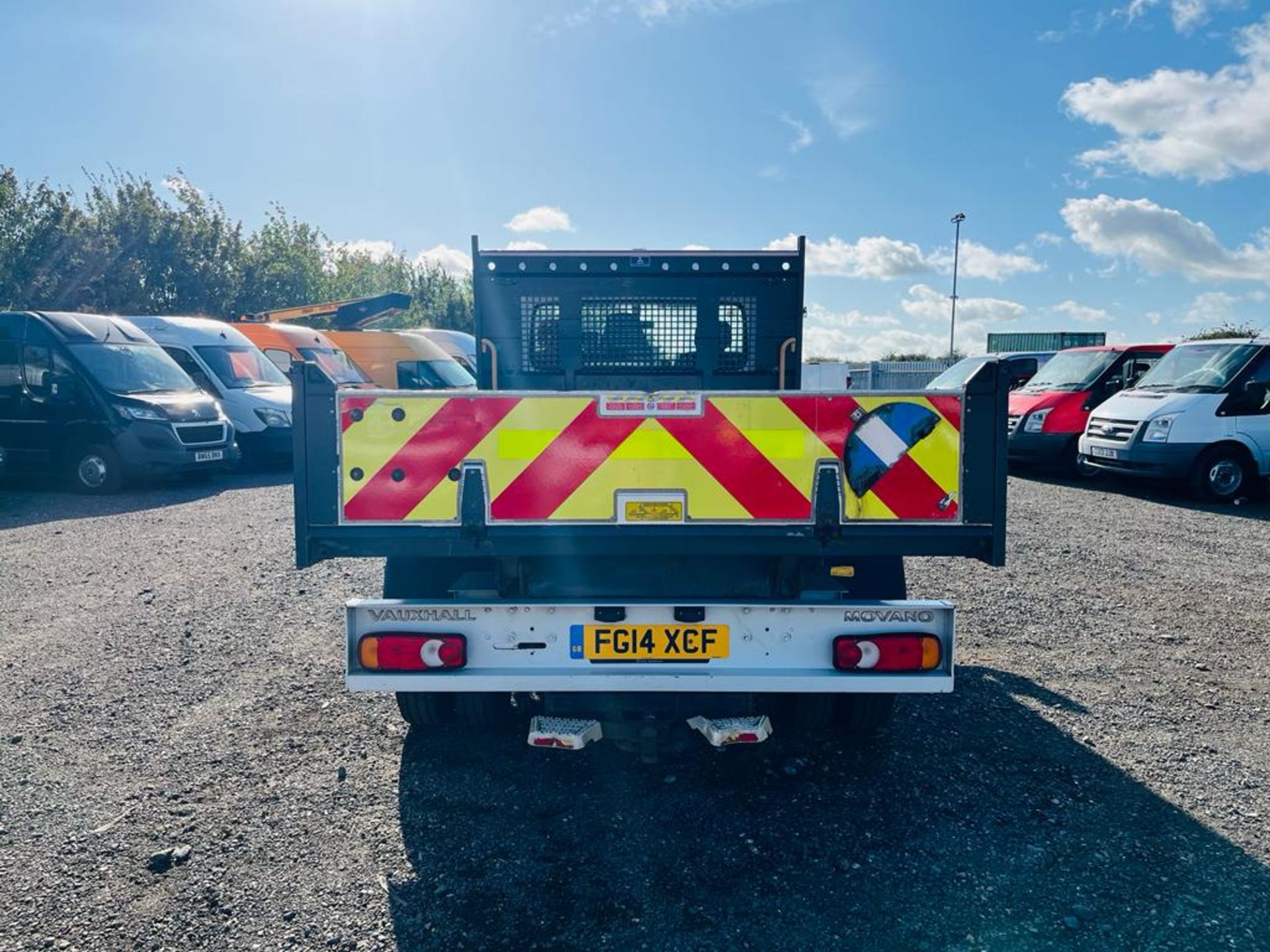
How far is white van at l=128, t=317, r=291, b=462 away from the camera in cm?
1319

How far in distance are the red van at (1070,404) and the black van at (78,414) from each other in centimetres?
1189

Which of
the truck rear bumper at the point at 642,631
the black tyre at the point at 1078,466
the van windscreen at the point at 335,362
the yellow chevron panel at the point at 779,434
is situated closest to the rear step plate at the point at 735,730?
the truck rear bumper at the point at 642,631

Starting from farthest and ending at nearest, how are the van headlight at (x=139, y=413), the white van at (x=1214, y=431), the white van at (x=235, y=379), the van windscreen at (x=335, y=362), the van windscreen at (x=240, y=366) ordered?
the van windscreen at (x=335, y=362)
the van windscreen at (x=240, y=366)
the white van at (x=235, y=379)
the van headlight at (x=139, y=413)
the white van at (x=1214, y=431)

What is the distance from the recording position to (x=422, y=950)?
2.43 meters

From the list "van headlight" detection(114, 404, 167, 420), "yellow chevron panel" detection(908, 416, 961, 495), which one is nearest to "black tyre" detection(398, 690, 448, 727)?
"yellow chevron panel" detection(908, 416, 961, 495)

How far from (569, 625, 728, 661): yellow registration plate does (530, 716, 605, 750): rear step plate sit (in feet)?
1.07

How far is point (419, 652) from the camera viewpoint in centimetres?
303

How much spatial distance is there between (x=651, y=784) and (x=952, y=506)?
164 centimetres

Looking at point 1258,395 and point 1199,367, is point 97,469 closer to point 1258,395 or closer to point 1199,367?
point 1199,367

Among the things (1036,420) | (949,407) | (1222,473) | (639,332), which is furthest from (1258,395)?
(949,407)

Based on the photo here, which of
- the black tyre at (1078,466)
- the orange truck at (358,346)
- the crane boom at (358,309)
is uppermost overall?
the crane boom at (358,309)

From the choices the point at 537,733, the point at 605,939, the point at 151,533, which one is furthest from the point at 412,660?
the point at 151,533

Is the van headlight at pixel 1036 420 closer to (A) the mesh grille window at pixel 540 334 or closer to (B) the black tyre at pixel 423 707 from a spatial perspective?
(A) the mesh grille window at pixel 540 334

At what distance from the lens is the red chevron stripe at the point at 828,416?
2830 mm
